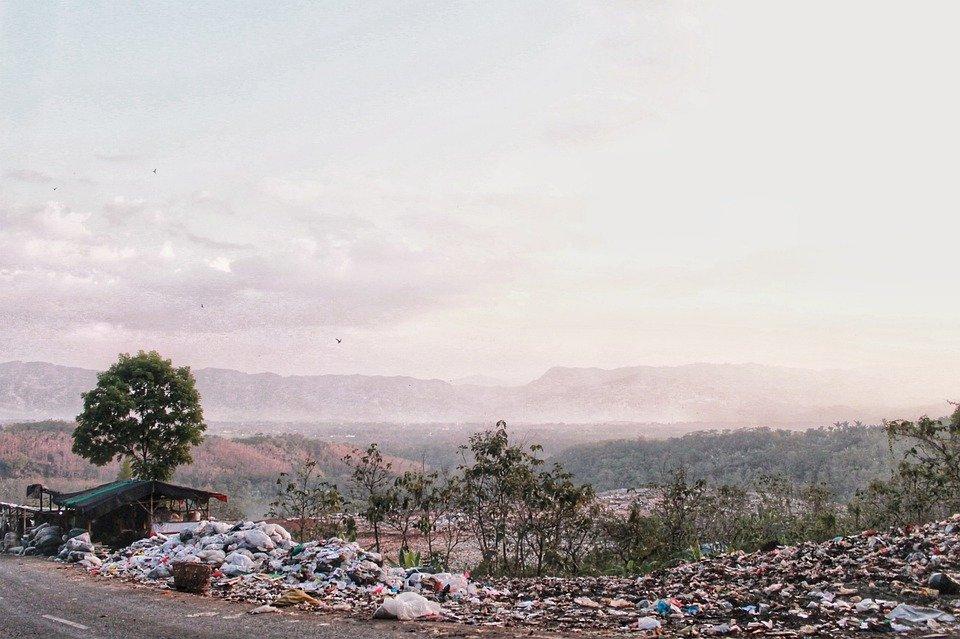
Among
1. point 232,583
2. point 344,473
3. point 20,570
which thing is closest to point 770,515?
point 232,583

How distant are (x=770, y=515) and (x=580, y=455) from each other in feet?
206

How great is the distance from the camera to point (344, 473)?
318ft

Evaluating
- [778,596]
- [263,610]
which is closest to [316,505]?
[263,610]

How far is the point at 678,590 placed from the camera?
11727 millimetres

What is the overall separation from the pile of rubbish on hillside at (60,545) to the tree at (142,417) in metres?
5.72

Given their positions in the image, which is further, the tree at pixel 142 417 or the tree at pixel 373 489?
the tree at pixel 142 417

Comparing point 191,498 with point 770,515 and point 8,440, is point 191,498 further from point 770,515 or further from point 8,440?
point 8,440

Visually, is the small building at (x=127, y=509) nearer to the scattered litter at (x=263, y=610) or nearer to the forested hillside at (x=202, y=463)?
the scattered litter at (x=263, y=610)

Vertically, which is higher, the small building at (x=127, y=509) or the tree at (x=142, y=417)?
the tree at (x=142, y=417)

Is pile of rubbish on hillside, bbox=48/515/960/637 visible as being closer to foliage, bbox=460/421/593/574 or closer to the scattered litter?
the scattered litter

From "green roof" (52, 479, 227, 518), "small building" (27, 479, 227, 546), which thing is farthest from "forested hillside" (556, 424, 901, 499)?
"green roof" (52, 479, 227, 518)

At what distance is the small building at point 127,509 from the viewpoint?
74.6 ft

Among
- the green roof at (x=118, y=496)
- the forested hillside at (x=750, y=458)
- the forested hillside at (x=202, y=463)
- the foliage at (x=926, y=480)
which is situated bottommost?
the forested hillside at (x=202, y=463)

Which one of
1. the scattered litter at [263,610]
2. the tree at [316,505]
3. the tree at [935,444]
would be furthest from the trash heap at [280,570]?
the tree at [935,444]
